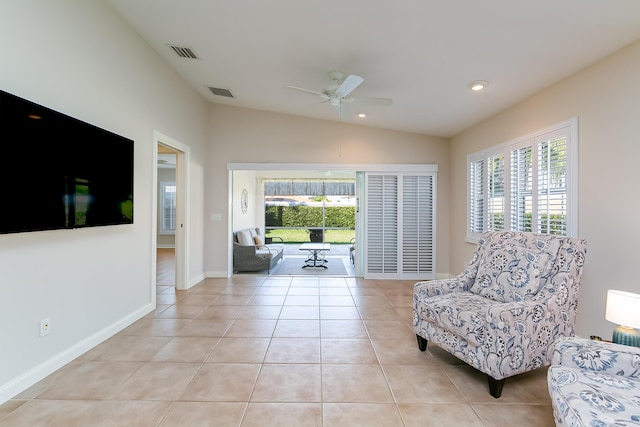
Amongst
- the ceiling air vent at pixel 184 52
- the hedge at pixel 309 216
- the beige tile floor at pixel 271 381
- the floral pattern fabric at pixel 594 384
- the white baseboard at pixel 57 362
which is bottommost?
the beige tile floor at pixel 271 381

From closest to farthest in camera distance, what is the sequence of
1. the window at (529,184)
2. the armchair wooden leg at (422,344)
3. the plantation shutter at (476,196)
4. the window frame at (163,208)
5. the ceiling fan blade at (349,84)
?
the armchair wooden leg at (422,344), the ceiling fan blade at (349,84), the window at (529,184), the plantation shutter at (476,196), the window frame at (163,208)

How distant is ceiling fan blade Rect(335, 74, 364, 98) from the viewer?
111 inches

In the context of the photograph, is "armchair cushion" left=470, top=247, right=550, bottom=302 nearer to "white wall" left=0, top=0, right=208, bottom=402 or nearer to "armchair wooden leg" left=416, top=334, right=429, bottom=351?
"armchair wooden leg" left=416, top=334, right=429, bottom=351

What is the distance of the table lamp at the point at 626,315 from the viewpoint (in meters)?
1.93

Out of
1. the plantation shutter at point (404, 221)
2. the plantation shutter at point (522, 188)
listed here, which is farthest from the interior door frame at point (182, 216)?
the plantation shutter at point (522, 188)

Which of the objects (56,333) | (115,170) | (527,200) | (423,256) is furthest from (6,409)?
(423,256)

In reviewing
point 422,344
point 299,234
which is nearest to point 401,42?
point 422,344

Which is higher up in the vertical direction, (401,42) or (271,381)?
(401,42)

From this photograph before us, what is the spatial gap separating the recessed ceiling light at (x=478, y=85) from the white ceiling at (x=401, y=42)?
7cm

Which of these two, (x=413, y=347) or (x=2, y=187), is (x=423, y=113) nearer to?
(x=413, y=347)

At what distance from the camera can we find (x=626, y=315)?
A: 77.3 inches

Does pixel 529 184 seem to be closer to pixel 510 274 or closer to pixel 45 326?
pixel 510 274

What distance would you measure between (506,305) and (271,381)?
1742mm

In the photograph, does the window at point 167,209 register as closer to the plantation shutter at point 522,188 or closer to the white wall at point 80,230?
the white wall at point 80,230
